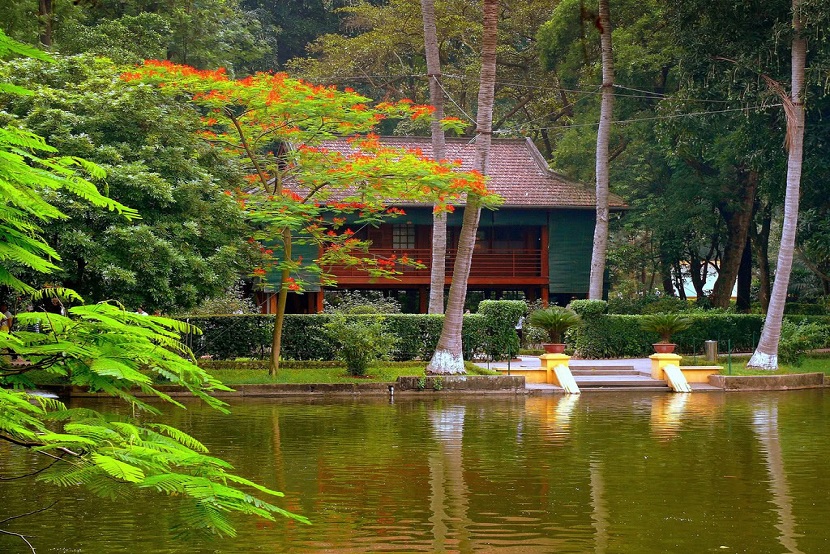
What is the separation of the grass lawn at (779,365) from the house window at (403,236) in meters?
13.8

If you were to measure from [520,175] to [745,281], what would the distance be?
9.72 m

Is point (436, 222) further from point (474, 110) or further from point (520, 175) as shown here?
point (474, 110)

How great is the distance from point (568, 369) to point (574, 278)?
15296 millimetres

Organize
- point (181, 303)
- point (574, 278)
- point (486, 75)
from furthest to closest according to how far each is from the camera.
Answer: point (574, 278)
point (486, 75)
point (181, 303)

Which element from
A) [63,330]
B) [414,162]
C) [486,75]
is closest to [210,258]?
[414,162]

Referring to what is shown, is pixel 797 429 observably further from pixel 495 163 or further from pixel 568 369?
pixel 495 163

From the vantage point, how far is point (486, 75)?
25500 millimetres

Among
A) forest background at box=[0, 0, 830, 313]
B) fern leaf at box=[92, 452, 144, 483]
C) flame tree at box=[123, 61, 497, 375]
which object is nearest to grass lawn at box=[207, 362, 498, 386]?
flame tree at box=[123, 61, 497, 375]

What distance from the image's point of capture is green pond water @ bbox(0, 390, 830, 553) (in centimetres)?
1002

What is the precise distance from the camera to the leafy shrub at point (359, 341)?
25312 millimetres

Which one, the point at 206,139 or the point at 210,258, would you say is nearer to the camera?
the point at 210,258

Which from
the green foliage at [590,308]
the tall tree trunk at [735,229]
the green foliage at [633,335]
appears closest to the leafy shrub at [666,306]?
the tall tree trunk at [735,229]

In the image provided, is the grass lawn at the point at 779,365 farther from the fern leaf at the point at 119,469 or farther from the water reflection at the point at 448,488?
the fern leaf at the point at 119,469

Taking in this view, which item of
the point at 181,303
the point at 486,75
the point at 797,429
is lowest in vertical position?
the point at 797,429
